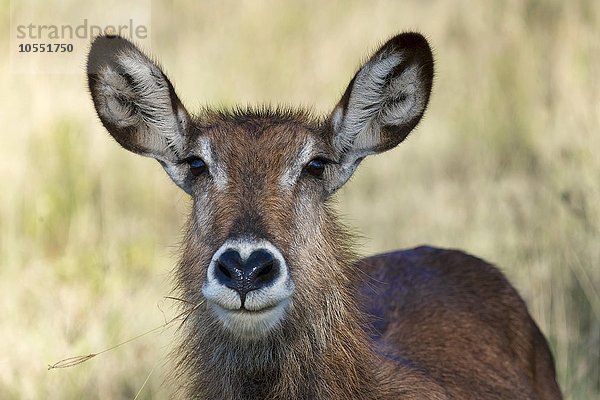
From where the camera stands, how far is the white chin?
4.93m

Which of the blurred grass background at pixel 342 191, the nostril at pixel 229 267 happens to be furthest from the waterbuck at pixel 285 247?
the blurred grass background at pixel 342 191

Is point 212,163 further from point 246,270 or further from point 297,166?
point 246,270

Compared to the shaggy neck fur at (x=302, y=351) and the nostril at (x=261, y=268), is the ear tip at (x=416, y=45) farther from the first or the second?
the nostril at (x=261, y=268)

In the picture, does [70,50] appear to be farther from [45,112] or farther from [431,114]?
[431,114]

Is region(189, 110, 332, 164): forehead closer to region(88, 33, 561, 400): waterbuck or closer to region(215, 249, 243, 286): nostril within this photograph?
region(88, 33, 561, 400): waterbuck

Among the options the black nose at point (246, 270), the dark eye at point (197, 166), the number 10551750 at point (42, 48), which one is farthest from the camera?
the number 10551750 at point (42, 48)

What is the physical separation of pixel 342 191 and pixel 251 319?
5952mm


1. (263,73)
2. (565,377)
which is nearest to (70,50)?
(263,73)

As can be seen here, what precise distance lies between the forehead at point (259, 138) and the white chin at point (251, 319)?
692 mm

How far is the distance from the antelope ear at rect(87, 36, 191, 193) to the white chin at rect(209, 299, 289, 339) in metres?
0.94

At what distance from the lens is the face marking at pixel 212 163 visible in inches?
211

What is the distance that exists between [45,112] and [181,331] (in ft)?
16.5

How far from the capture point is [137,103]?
5836mm

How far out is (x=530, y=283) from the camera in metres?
8.84
